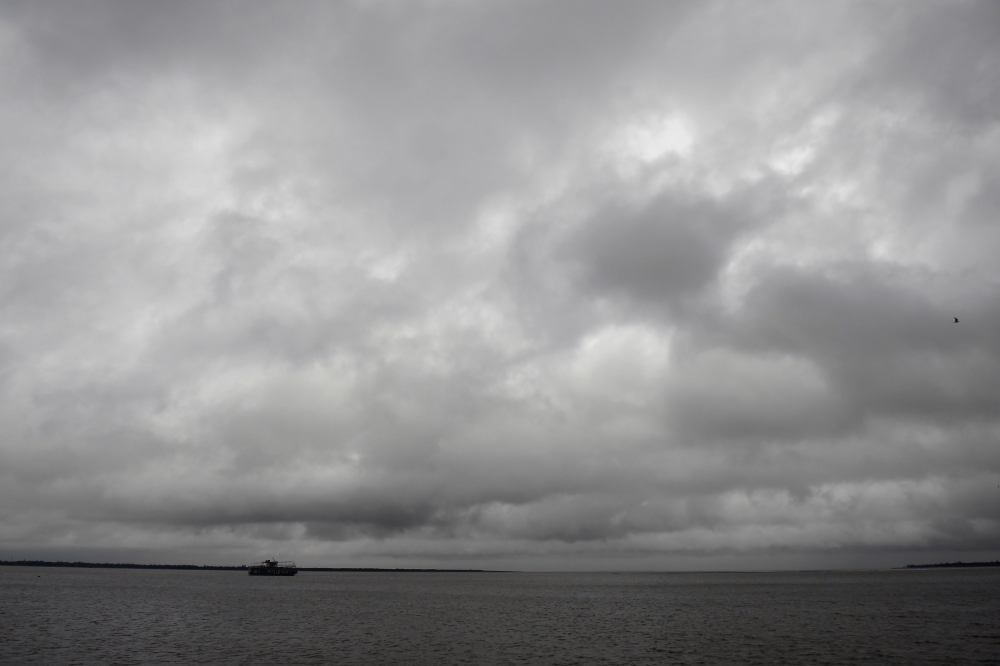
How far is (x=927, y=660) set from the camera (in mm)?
70375

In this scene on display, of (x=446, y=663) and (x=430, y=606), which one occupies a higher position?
(x=446, y=663)

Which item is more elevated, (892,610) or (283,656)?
(283,656)

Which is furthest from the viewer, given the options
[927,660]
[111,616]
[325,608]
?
[325,608]

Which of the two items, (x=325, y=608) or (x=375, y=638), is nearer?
(x=375, y=638)

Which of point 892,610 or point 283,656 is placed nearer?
point 283,656

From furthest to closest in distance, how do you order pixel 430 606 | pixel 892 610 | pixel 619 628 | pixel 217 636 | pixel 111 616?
1. pixel 430 606
2. pixel 892 610
3. pixel 111 616
4. pixel 619 628
5. pixel 217 636

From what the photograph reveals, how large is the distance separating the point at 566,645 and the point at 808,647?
3094cm

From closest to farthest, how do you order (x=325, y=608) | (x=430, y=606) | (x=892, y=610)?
(x=892, y=610) → (x=325, y=608) → (x=430, y=606)

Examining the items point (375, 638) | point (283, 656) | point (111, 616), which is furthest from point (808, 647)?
point (111, 616)

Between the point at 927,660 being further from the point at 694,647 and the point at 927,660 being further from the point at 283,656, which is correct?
the point at 283,656

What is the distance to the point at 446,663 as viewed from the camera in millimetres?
70625

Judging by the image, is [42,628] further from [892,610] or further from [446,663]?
[892,610]

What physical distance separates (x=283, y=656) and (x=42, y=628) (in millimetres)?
51637

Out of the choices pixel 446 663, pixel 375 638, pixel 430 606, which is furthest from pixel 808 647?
pixel 430 606
